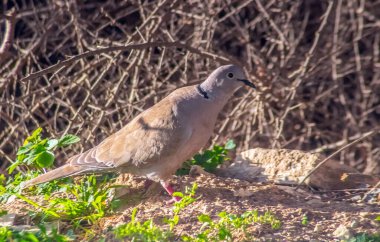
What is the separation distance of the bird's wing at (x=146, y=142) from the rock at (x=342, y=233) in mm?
1237

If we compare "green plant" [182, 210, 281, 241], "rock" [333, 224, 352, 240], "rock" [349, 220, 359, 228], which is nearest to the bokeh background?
"green plant" [182, 210, 281, 241]

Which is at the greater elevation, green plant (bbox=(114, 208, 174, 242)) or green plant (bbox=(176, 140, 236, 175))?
green plant (bbox=(176, 140, 236, 175))

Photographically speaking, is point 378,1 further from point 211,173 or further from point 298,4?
point 211,173

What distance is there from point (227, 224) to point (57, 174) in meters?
1.39

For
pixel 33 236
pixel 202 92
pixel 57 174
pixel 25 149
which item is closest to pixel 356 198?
pixel 202 92

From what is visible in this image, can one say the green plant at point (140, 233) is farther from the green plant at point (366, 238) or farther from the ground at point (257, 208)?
the green plant at point (366, 238)

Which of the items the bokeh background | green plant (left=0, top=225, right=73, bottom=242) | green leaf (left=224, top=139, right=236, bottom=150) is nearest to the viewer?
green plant (left=0, top=225, right=73, bottom=242)

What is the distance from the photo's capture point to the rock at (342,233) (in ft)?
15.0

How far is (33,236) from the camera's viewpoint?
165 inches

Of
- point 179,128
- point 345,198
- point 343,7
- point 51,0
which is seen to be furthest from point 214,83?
point 343,7

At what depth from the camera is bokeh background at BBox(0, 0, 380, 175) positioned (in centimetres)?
750

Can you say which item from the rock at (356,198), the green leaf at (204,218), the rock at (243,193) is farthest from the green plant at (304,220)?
the rock at (356,198)

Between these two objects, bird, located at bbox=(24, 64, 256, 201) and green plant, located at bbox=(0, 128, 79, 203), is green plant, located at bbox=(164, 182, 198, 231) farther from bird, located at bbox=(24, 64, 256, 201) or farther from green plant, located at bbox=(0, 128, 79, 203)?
green plant, located at bbox=(0, 128, 79, 203)

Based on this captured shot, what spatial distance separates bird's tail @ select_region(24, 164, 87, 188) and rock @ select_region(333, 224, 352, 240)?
5.88ft
